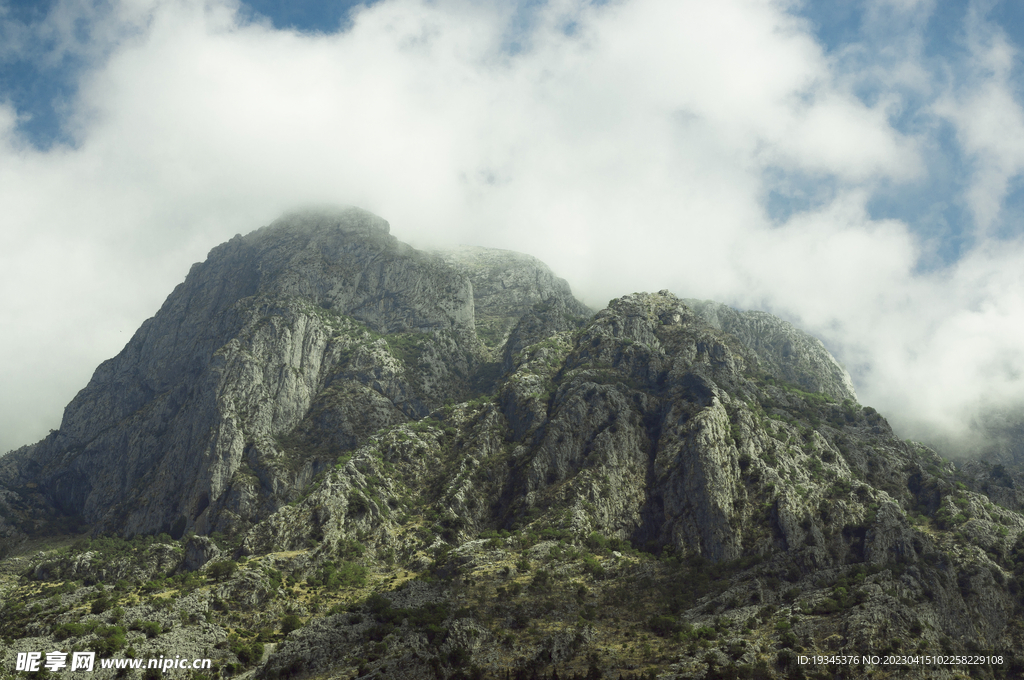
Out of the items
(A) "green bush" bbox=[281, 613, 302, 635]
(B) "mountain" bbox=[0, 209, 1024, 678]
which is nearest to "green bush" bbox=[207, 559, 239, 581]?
(B) "mountain" bbox=[0, 209, 1024, 678]

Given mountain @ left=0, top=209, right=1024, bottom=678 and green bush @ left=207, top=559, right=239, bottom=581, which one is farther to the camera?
green bush @ left=207, top=559, right=239, bottom=581

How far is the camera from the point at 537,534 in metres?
132

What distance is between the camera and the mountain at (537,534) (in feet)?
319

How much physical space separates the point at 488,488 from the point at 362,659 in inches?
2446

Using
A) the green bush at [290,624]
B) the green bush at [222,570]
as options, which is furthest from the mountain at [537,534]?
the green bush at [222,570]

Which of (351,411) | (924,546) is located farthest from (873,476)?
(351,411)

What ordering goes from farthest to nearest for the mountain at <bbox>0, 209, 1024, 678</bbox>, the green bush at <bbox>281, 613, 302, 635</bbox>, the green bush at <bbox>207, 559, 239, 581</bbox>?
the green bush at <bbox>207, 559, 239, 581</bbox>
the green bush at <bbox>281, 613, 302, 635</bbox>
the mountain at <bbox>0, 209, 1024, 678</bbox>

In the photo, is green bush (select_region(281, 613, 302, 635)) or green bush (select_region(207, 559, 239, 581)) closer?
green bush (select_region(281, 613, 302, 635))

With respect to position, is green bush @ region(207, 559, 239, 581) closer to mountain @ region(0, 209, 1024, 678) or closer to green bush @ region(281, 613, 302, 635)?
mountain @ region(0, 209, 1024, 678)

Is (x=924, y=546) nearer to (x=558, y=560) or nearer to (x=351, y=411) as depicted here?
(x=558, y=560)

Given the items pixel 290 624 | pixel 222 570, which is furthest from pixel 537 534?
pixel 222 570

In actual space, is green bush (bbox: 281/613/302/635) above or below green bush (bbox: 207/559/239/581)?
below

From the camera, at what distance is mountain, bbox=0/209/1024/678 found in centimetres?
9738

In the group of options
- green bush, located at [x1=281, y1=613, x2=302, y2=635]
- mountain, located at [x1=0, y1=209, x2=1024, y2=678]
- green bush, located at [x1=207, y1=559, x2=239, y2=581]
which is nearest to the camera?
mountain, located at [x1=0, y1=209, x2=1024, y2=678]
